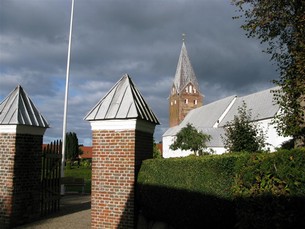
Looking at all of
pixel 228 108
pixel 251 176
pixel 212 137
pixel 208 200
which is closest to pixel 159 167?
pixel 208 200

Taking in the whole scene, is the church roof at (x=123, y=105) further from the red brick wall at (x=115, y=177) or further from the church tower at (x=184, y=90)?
the church tower at (x=184, y=90)

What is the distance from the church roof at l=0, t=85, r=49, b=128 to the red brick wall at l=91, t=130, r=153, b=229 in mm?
2516

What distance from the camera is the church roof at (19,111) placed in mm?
9672

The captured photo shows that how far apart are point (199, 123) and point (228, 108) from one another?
7.62 metres

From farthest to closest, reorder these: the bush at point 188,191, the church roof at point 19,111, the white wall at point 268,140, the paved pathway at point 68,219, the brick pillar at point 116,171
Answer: the white wall at point 268,140 < the church roof at point 19,111 < the paved pathway at point 68,219 < the brick pillar at point 116,171 < the bush at point 188,191

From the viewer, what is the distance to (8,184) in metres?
9.54

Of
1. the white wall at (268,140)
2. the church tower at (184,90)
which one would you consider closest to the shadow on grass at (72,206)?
the white wall at (268,140)

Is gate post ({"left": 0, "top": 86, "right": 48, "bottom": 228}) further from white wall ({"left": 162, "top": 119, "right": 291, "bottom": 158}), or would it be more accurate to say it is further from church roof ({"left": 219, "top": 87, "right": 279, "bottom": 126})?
church roof ({"left": 219, "top": 87, "right": 279, "bottom": 126})

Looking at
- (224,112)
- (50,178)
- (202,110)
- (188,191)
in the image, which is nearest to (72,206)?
→ (50,178)

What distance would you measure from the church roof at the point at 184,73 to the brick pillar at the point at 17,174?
226ft

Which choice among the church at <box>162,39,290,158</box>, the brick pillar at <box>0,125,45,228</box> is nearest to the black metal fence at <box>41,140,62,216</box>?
the brick pillar at <box>0,125,45,228</box>

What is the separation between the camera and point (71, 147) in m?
57.5

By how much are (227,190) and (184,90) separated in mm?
72494

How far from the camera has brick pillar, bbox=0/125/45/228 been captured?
9.54 m
